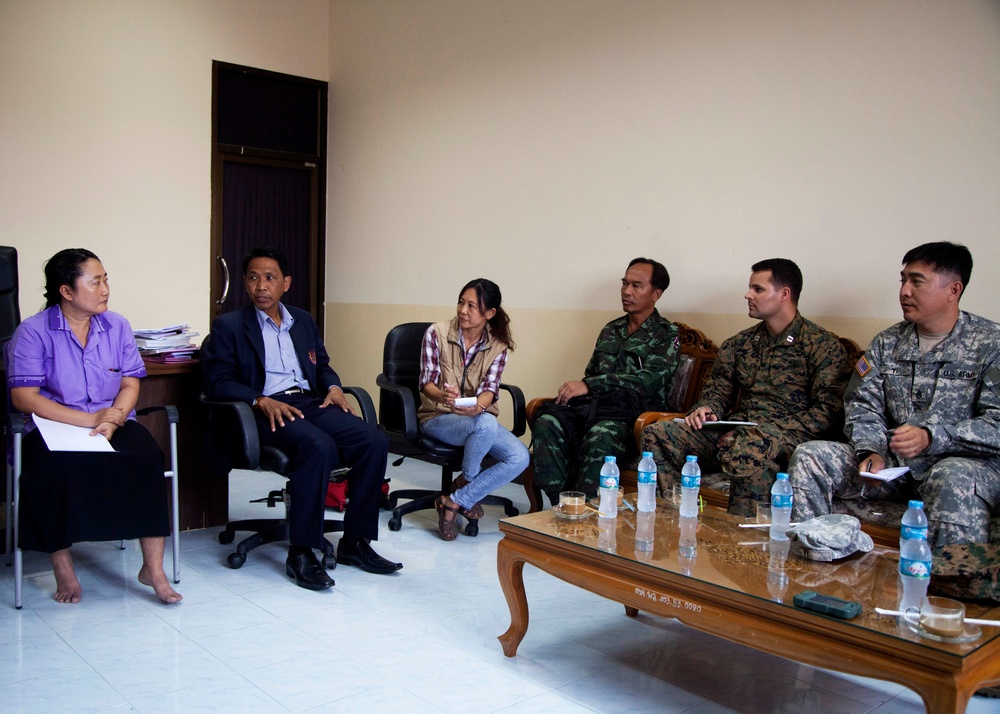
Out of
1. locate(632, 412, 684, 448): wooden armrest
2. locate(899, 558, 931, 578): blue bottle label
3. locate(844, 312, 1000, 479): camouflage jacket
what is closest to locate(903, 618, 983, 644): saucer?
locate(899, 558, 931, 578): blue bottle label

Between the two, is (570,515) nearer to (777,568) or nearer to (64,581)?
(777,568)

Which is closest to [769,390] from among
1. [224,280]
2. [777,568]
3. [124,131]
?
[777,568]

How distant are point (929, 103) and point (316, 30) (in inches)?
181

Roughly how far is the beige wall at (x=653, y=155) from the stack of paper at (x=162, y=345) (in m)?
1.96

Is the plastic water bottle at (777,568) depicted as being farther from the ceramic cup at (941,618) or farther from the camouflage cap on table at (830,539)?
the ceramic cup at (941,618)

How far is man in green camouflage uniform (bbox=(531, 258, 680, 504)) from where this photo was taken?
3.80 metres

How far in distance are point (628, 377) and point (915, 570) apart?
2008 millimetres

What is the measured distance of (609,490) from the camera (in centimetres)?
263

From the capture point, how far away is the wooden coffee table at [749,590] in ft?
5.74

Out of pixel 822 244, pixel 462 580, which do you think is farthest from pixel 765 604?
pixel 822 244

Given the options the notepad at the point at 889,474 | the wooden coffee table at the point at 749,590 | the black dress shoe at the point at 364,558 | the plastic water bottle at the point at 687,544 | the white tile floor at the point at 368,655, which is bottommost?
the white tile floor at the point at 368,655

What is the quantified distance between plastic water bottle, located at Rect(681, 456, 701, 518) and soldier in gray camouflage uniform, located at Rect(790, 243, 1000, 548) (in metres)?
0.49

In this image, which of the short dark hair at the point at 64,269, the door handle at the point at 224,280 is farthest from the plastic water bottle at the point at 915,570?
the door handle at the point at 224,280

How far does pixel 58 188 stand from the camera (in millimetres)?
5402
